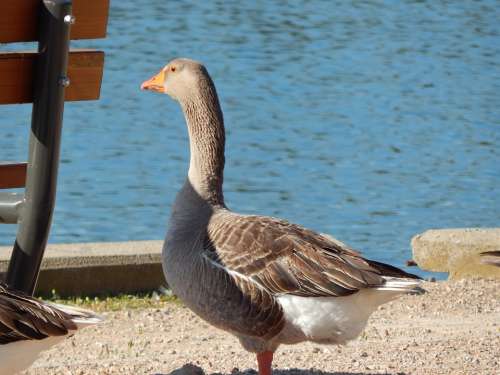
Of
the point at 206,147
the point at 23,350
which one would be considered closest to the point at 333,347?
the point at 206,147

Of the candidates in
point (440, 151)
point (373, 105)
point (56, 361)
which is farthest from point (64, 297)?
point (373, 105)

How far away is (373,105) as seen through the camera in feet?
46.2

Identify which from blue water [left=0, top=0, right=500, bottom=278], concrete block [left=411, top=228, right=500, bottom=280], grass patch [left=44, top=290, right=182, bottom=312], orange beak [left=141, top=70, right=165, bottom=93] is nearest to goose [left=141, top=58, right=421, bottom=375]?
orange beak [left=141, top=70, right=165, bottom=93]

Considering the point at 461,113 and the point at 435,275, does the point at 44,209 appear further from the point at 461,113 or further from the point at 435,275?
the point at 461,113

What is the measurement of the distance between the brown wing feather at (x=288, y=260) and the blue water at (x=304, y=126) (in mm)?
4044

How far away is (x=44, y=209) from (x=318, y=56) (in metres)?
12.8

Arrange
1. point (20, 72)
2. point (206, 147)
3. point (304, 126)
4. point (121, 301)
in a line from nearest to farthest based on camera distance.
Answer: point (20, 72), point (206, 147), point (121, 301), point (304, 126)

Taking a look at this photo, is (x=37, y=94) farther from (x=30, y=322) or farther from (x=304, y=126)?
(x=304, y=126)

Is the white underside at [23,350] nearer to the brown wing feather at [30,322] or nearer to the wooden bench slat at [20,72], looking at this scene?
the brown wing feather at [30,322]

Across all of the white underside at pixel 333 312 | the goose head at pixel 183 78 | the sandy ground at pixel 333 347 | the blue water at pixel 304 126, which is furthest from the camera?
the blue water at pixel 304 126

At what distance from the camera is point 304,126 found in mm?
12938

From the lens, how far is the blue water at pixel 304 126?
9.86 meters

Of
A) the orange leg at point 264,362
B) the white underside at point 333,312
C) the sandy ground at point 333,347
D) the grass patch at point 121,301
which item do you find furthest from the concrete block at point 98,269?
the white underside at point 333,312

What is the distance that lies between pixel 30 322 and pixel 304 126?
9.35 m
